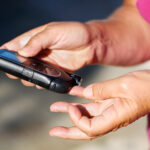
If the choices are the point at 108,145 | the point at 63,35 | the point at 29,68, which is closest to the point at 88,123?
the point at 29,68

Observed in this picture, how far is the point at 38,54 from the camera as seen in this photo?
1333 mm

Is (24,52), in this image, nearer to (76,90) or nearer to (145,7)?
(76,90)

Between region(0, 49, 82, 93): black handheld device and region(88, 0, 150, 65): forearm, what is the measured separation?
31 centimetres

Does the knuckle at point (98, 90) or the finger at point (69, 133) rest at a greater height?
the knuckle at point (98, 90)

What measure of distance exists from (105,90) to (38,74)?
0.79 feet

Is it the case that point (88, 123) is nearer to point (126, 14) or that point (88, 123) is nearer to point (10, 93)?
point (126, 14)

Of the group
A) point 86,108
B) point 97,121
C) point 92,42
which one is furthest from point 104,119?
point 92,42

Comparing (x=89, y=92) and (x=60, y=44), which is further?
(x=60, y=44)

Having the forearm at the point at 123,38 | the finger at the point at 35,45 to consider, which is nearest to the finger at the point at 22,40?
the finger at the point at 35,45

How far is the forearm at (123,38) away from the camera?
4.70 feet

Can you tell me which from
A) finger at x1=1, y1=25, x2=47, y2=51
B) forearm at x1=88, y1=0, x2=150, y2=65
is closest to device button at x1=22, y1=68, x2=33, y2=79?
finger at x1=1, y1=25, x2=47, y2=51

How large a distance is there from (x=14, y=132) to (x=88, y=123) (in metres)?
1.04

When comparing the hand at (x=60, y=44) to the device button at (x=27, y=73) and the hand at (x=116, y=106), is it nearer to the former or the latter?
the device button at (x=27, y=73)

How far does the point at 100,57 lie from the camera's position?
57.0 inches
